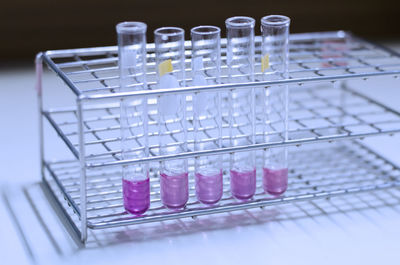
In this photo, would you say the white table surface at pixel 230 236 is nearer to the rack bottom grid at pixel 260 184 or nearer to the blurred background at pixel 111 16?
the rack bottom grid at pixel 260 184

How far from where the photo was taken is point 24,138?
79.9 inches

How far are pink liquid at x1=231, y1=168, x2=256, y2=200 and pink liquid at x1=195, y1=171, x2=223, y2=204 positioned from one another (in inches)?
1.3

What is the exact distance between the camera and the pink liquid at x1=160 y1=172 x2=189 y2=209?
1.50m

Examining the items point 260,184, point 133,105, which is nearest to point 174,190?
point 133,105

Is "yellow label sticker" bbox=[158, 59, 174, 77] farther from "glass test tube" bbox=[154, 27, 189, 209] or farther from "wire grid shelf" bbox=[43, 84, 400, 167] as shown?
"wire grid shelf" bbox=[43, 84, 400, 167]

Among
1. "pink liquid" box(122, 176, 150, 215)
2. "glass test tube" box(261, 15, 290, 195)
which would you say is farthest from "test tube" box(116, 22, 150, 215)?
"glass test tube" box(261, 15, 290, 195)

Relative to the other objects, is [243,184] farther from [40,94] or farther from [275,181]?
[40,94]

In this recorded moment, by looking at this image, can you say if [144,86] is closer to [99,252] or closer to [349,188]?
[99,252]

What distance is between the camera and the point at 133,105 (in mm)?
1496

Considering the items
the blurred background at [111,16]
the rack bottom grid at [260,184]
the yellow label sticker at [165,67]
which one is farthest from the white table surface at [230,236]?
the blurred background at [111,16]

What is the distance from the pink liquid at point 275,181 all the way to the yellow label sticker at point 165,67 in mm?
292

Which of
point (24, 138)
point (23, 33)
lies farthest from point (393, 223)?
point (23, 33)

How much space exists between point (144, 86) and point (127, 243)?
294 mm

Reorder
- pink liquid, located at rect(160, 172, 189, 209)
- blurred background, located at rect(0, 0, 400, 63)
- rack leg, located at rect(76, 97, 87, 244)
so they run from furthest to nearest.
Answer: blurred background, located at rect(0, 0, 400, 63) < pink liquid, located at rect(160, 172, 189, 209) < rack leg, located at rect(76, 97, 87, 244)
